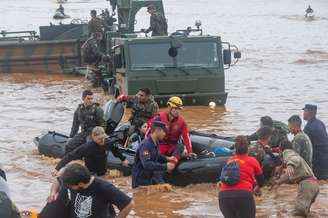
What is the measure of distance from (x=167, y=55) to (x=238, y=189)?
33.9 ft

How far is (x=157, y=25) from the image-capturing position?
20031mm

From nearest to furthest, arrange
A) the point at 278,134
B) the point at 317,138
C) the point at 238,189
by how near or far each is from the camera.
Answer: the point at 238,189 → the point at 317,138 → the point at 278,134

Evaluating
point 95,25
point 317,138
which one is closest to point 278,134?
point 317,138

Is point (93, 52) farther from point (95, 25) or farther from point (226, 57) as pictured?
point (226, 57)

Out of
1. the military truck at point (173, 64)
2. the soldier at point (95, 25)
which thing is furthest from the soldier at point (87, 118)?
the soldier at point (95, 25)

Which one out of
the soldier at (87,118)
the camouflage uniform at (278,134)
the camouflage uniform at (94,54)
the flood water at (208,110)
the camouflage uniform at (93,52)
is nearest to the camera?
the flood water at (208,110)

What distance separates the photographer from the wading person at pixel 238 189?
7469mm

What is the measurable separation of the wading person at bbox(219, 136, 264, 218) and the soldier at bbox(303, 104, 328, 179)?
2.82 metres

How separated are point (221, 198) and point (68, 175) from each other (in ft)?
6.90

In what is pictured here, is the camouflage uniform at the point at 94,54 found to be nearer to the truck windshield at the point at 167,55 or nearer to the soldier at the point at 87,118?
the truck windshield at the point at 167,55

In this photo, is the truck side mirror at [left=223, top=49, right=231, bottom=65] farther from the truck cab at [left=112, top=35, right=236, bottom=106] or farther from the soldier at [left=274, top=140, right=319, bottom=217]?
the soldier at [left=274, top=140, right=319, bottom=217]

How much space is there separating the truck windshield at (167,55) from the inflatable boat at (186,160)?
15.0ft

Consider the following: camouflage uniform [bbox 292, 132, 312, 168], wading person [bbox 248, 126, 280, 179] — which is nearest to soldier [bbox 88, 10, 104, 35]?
wading person [bbox 248, 126, 280, 179]

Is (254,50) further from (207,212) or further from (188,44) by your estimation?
(207,212)
